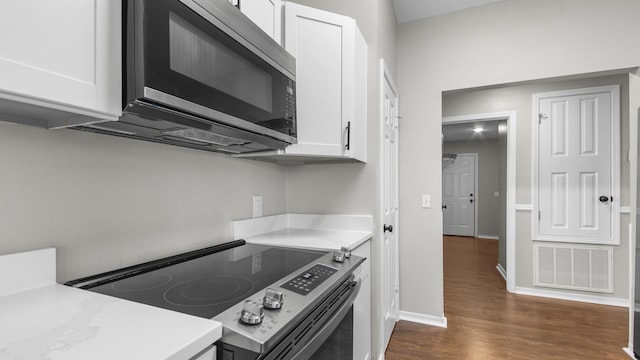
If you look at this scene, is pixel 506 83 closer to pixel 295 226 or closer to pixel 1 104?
pixel 295 226

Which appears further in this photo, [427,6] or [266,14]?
[427,6]

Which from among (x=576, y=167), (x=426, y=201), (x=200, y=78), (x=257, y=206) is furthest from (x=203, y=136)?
(x=576, y=167)

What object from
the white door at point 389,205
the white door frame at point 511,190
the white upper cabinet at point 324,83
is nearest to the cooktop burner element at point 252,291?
the white upper cabinet at point 324,83

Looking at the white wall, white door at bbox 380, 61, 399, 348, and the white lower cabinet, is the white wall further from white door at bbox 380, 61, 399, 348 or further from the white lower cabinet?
the white lower cabinet

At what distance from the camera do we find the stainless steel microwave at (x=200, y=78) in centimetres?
71

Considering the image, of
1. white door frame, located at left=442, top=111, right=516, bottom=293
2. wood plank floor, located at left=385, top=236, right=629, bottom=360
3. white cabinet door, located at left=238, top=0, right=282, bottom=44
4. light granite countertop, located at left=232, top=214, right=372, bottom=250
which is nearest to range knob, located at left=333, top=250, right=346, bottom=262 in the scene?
light granite countertop, located at left=232, top=214, right=372, bottom=250

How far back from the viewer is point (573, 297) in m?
3.06

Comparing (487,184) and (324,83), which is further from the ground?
(324,83)

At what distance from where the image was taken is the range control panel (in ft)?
2.89

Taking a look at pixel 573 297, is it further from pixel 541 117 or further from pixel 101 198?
pixel 101 198

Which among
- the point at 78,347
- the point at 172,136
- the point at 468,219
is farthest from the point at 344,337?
the point at 468,219

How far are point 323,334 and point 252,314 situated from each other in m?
0.36

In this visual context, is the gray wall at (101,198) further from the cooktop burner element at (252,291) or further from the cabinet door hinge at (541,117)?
the cabinet door hinge at (541,117)

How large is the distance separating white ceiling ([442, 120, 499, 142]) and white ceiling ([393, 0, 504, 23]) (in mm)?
3056
